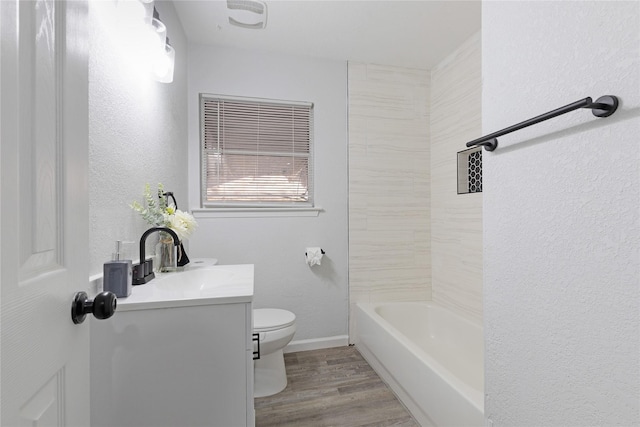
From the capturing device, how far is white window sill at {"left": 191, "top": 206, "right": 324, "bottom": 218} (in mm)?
2354

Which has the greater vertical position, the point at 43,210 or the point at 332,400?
the point at 43,210

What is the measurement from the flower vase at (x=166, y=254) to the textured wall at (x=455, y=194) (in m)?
1.98

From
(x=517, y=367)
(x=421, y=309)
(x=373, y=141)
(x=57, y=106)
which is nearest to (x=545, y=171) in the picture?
(x=517, y=367)

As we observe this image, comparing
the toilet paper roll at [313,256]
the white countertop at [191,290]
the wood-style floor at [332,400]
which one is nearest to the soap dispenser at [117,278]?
the white countertop at [191,290]

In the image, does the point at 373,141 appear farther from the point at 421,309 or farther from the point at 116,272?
the point at 116,272

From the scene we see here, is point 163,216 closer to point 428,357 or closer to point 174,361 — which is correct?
point 174,361

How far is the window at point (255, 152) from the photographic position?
7.91 feet

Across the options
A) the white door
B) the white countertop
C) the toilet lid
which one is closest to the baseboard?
the toilet lid

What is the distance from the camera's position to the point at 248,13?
1.98m

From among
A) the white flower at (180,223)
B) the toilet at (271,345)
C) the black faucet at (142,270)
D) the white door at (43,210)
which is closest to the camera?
the white door at (43,210)

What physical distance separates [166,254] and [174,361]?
0.72m

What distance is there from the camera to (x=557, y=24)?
0.75 meters

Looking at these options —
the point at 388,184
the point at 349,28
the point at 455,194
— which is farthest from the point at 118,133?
the point at 455,194

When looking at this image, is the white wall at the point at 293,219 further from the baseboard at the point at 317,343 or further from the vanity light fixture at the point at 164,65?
the vanity light fixture at the point at 164,65
